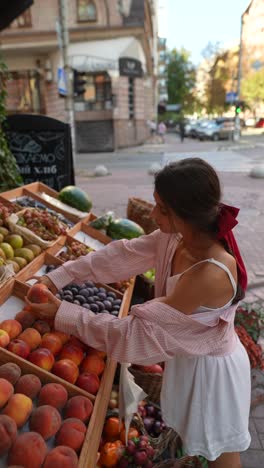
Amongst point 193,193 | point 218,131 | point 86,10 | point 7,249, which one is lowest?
point 7,249

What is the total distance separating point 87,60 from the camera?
22781 mm

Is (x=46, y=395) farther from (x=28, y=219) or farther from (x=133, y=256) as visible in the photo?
(x=28, y=219)

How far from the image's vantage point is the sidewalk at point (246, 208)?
2826 millimetres

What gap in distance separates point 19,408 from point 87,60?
23.9 m

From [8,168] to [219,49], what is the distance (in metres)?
48.9

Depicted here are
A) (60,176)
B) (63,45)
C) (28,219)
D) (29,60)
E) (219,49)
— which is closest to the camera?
(28,219)

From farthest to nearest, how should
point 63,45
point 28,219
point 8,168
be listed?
point 63,45, point 8,168, point 28,219

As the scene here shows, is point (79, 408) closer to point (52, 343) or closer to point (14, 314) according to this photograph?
point (52, 343)

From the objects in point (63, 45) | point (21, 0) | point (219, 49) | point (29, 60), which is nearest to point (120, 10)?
point (29, 60)

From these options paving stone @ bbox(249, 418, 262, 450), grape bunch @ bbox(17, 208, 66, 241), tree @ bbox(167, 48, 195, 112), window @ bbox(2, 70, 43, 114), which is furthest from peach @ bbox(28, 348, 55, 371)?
tree @ bbox(167, 48, 195, 112)

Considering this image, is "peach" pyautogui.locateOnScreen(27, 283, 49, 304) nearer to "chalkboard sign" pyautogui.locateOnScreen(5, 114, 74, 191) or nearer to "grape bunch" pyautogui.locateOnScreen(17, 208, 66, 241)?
"grape bunch" pyautogui.locateOnScreen(17, 208, 66, 241)

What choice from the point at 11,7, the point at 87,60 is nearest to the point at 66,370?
the point at 11,7

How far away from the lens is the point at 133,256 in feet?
7.04

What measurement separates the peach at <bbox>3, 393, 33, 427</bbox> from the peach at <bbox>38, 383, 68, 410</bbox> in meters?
0.07
